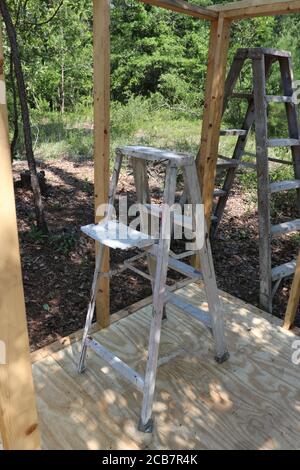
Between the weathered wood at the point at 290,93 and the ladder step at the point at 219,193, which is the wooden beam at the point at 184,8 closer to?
the weathered wood at the point at 290,93

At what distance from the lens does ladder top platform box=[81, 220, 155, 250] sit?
1.78 metres

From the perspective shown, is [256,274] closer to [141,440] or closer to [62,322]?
[62,322]

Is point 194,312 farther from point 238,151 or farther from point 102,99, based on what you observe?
point 238,151

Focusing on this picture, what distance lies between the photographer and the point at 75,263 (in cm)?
340

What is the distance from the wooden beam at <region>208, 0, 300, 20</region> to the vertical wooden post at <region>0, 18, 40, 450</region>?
1970 millimetres

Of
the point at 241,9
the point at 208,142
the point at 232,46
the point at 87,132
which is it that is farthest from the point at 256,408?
the point at 232,46

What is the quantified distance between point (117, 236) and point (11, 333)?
3.06 ft

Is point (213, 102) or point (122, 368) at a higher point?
point (213, 102)

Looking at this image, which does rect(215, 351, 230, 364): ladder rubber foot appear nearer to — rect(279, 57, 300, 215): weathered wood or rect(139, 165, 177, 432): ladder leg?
rect(139, 165, 177, 432): ladder leg

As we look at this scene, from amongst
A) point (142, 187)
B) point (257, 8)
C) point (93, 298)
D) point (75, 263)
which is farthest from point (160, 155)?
point (75, 263)

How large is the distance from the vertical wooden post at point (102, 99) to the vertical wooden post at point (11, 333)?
114 centimetres

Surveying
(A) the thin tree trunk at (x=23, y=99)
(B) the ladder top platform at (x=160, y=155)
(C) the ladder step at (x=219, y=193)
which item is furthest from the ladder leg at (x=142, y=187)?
(A) the thin tree trunk at (x=23, y=99)

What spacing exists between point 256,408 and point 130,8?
1536 centimetres

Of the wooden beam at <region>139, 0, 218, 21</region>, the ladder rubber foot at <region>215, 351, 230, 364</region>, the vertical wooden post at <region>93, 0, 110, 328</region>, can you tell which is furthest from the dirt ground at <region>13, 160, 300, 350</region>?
the wooden beam at <region>139, 0, 218, 21</region>
